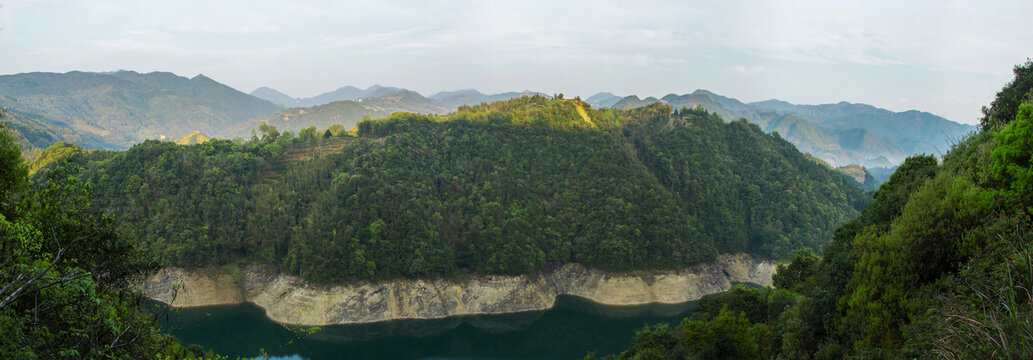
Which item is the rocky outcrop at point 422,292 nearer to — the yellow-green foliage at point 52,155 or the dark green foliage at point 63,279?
the yellow-green foliage at point 52,155

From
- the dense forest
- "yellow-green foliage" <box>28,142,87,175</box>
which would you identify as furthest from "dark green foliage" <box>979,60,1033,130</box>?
"yellow-green foliage" <box>28,142,87,175</box>

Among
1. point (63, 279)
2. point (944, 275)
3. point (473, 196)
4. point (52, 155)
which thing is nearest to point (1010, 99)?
point (944, 275)

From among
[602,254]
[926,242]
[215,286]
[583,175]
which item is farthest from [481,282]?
[926,242]

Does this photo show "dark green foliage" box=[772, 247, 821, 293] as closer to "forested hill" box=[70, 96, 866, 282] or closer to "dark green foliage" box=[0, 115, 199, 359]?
"forested hill" box=[70, 96, 866, 282]

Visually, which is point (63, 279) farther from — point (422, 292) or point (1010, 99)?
point (422, 292)

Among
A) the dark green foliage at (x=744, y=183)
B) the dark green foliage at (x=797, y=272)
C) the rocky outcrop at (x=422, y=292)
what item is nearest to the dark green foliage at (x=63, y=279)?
the rocky outcrop at (x=422, y=292)
